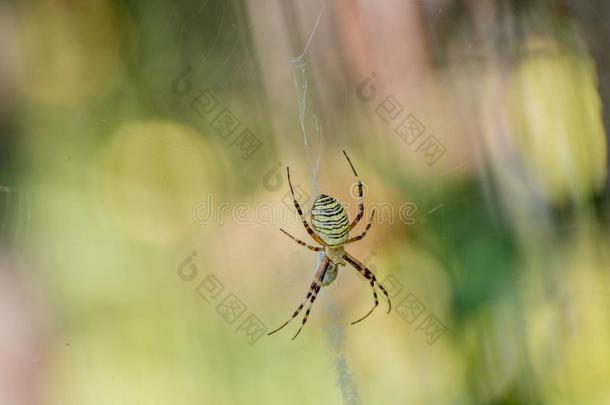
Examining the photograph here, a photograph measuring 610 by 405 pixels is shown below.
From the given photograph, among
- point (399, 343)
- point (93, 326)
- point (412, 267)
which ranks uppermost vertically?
point (93, 326)

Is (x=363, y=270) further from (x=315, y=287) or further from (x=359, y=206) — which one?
(x=359, y=206)

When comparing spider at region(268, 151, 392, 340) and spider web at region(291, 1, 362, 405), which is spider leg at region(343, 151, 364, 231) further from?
spider web at region(291, 1, 362, 405)

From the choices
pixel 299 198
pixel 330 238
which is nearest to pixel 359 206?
pixel 330 238

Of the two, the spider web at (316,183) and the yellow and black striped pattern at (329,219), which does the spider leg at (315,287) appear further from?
the yellow and black striped pattern at (329,219)

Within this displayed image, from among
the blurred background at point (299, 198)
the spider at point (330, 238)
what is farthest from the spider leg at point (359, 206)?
the blurred background at point (299, 198)

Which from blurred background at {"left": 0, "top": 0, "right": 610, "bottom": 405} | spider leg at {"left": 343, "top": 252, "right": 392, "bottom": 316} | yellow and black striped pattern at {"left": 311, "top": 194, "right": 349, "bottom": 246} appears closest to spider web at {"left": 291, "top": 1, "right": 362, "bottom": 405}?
blurred background at {"left": 0, "top": 0, "right": 610, "bottom": 405}

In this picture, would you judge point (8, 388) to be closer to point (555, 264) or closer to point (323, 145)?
point (323, 145)

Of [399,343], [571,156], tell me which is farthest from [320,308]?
[571,156]

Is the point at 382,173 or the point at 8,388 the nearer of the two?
the point at 8,388
